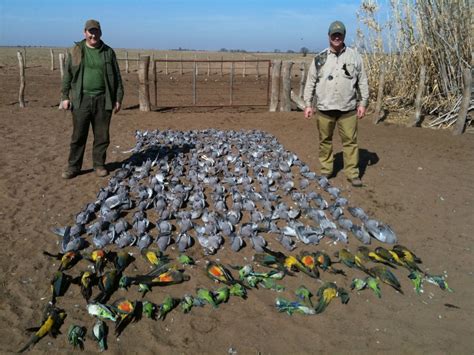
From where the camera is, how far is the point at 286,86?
40.1ft

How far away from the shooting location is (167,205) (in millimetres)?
5320

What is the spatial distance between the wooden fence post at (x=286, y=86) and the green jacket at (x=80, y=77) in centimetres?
716

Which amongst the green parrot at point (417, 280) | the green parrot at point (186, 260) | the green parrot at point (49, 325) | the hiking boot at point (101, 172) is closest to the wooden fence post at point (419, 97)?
the green parrot at point (417, 280)

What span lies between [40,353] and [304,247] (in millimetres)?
2746

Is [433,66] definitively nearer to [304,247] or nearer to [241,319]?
[304,247]

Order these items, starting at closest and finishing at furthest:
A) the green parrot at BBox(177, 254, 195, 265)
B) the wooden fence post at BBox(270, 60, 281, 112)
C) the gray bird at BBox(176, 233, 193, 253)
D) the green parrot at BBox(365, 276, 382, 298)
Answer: the green parrot at BBox(365, 276, 382, 298) → the green parrot at BBox(177, 254, 195, 265) → the gray bird at BBox(176, 233, 193, 253) → the wooden fence post at BBox(270, 60, 281, 112)

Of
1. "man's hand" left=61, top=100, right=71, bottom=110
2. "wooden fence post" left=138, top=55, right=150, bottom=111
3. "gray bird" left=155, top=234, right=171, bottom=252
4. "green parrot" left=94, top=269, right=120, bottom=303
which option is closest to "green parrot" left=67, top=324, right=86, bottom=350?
"green parrot" left=94, top=269, right=120, bottom=303

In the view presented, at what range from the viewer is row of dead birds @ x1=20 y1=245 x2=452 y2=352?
128 inches

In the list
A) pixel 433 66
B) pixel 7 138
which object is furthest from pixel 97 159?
pixel 433 66

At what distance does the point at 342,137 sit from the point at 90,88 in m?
3.73

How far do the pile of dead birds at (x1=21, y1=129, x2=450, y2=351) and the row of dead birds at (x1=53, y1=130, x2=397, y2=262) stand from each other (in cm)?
1

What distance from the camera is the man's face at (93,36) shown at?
17.8 feet

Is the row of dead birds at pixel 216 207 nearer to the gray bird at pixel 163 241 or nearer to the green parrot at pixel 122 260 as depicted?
the gray bird at pixel 163 241

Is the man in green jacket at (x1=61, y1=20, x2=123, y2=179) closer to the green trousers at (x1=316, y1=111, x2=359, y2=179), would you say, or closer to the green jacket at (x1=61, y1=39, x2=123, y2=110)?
the green jacket at (x1=61, y1=39, x2=123, y2=110)
